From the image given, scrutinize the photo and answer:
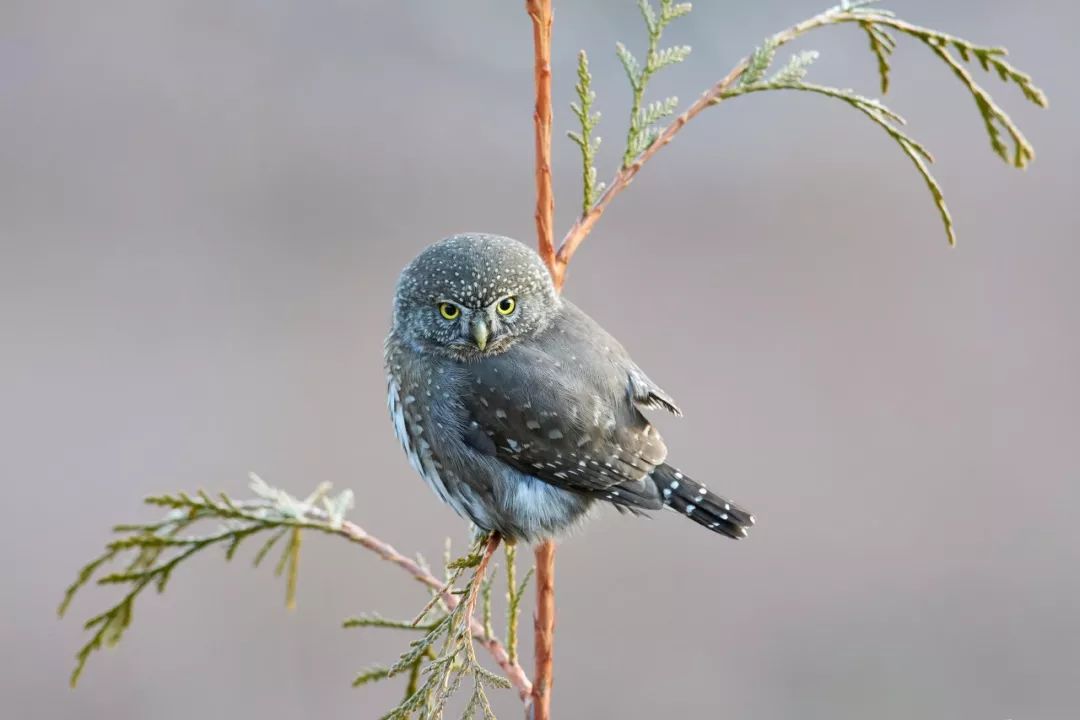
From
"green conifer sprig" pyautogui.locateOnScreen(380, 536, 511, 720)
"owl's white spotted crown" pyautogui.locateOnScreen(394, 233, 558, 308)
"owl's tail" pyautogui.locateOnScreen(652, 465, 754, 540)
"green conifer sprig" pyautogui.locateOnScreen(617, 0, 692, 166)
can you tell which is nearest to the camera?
"green conifer sprig" pyautogui.locateOnScreen(380, 536, 511, 720)

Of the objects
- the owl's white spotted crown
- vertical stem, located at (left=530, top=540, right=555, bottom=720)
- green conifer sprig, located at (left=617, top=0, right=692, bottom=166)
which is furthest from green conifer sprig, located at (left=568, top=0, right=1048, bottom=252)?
vertical stem, located at (left=530, top=540, right=555, bottom=720)

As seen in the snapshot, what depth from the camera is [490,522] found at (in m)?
2.77

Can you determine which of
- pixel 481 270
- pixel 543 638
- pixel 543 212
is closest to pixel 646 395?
pixel 481 270

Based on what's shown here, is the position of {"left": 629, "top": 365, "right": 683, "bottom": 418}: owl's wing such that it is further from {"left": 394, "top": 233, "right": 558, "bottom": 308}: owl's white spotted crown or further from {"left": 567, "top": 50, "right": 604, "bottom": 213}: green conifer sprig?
{"left": 567, "top": 50, "right": 604, "bottom": 213}: green conifer sprig

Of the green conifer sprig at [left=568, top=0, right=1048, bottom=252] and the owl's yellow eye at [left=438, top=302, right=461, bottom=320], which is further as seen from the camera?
the owl's yellow eye at [left=438, top=302, right=461, bottom=320]

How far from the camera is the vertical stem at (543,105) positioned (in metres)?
2.16

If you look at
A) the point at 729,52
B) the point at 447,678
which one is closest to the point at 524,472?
the point at 447,678

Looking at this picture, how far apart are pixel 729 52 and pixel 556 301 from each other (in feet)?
19.7

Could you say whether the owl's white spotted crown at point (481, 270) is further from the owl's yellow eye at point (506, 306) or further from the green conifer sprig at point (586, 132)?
the green conifer sprig at point (586, 132)

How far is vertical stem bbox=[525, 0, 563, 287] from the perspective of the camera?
2162 mm

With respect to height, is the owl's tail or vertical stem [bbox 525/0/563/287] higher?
vertical stem [bbox 525/0/563/287]

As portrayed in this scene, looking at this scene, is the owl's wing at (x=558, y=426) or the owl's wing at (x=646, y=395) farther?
the owl's wing at (x=646, y=395)

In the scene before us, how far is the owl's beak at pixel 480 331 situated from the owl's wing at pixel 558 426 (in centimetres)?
8

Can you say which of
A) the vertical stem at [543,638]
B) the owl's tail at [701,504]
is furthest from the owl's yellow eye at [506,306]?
the vertical stem at [543,638]
